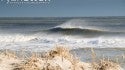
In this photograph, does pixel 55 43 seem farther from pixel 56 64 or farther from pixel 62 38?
pixel 56 64

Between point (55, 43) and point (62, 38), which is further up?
point (62, 38)

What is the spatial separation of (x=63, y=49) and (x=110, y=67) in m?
0.92

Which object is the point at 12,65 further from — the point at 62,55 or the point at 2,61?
the point at 62,55

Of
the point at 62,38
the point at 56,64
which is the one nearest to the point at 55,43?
the point at 62,38

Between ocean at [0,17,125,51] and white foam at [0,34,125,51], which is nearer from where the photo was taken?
white foam at [0,34,125,51]

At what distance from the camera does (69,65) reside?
821 centimetres

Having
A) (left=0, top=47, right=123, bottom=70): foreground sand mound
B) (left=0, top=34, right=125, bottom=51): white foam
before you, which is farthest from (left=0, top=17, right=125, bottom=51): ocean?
(left=0, top=47, right=123, bottom=70): foreground sand mound

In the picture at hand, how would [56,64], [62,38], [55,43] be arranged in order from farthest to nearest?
[62,38] < [55,43] < [56,64]

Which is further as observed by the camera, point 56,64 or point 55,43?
point 55,43

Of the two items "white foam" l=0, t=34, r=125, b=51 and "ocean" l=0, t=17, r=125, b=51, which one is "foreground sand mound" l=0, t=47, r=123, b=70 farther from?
"white foam" l=0, t=34, r=125, b=51

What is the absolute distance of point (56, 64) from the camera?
26.5 ft

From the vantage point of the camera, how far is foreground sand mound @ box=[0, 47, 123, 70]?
8039 millimetres

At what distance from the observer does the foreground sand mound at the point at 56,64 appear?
8.04m

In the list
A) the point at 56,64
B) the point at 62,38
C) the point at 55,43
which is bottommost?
the point at 56,64
